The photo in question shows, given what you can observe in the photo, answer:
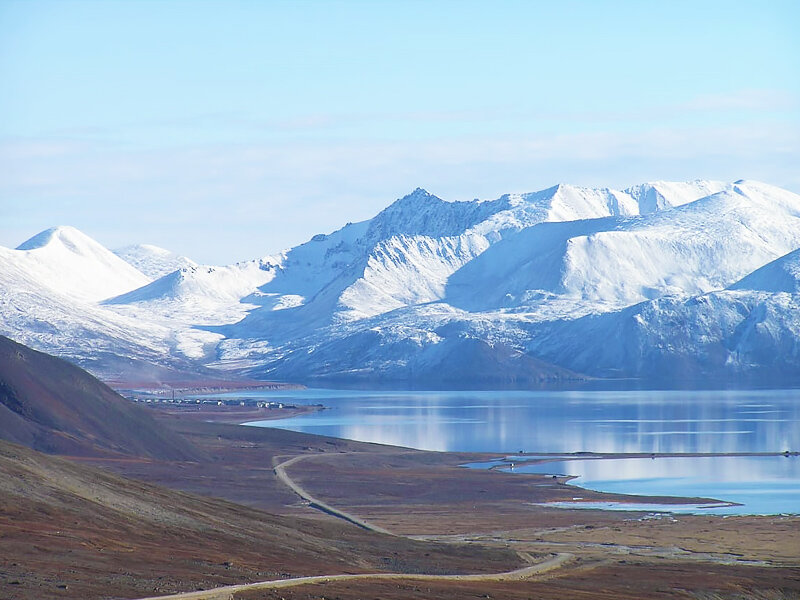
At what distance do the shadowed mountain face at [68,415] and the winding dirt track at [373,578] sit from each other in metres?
55.2

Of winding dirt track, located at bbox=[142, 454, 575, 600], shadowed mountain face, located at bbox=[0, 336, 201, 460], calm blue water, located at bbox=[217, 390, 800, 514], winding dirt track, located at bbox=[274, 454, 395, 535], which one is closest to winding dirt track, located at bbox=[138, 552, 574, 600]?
winding dirt track, located at bbox=[142, 454, 575, 600]

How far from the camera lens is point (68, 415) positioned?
131m

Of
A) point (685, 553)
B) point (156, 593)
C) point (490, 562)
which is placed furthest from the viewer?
point (685, 553)

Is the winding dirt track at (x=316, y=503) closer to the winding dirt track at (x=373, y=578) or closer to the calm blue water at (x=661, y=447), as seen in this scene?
the winding dirt track at (x=373, y=578)

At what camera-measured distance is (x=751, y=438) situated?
169875 millimetres

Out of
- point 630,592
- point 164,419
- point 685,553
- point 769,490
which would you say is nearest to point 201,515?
point 630,592

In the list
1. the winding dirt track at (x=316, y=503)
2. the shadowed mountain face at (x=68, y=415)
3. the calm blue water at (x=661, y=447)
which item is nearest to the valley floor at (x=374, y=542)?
the winding dirt track at (x=316, y=503)

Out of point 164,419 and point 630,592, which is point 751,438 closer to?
point 164,419

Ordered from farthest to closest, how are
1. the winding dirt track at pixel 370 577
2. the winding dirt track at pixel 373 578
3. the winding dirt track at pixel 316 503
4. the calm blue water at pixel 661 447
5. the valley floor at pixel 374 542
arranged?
the calm blue water at pixel 661 447 → the winding dirt track at pixel 316 503 → the valley floor at pixel 374 542 → the winding dirt track at pixel 370 577 → the winding dirt track at pixel 373 578

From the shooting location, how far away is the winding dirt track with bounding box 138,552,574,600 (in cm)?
5134

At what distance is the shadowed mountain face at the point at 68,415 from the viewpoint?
121688 millimetres

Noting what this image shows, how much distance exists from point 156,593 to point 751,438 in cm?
12944

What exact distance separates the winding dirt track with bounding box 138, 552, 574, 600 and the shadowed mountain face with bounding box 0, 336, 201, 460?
5519 centimetres

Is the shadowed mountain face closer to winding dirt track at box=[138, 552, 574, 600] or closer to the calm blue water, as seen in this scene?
the calm blue water
